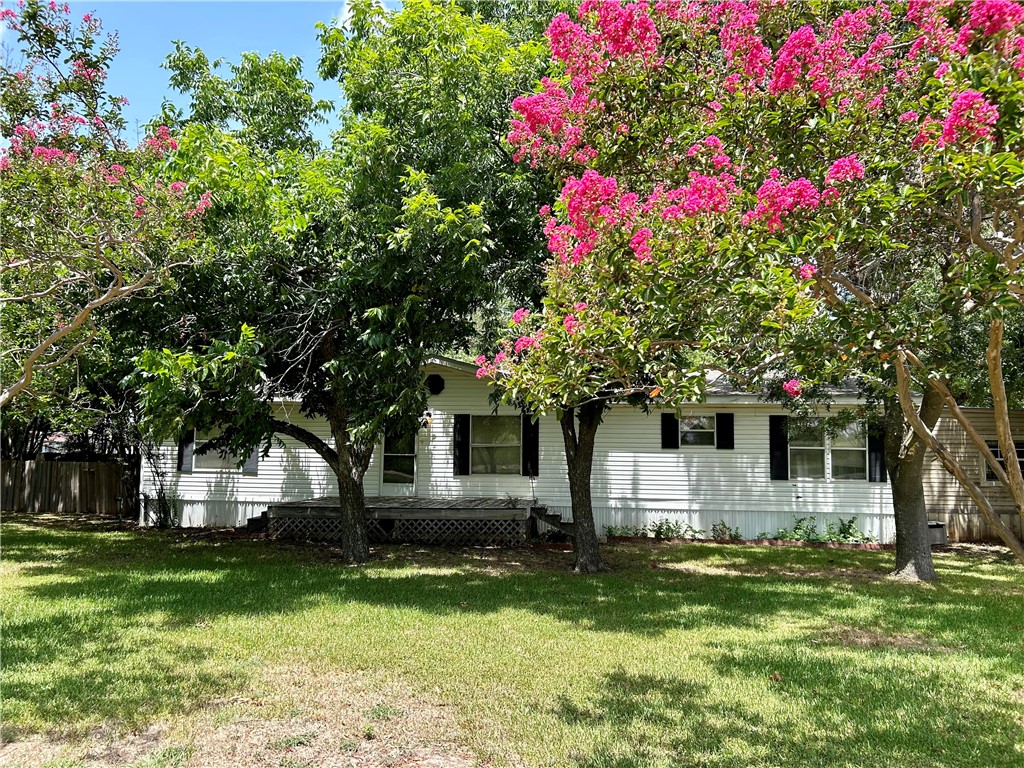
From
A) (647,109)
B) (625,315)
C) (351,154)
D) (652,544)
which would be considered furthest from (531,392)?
(652,544)

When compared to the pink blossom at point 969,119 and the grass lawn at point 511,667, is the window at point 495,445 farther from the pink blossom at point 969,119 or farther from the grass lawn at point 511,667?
the pink blossom at point 969,119

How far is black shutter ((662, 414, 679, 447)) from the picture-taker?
15.8 metres

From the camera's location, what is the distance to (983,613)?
8859mm

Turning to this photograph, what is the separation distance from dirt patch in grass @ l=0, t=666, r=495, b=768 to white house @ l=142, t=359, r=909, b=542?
33.2 ft

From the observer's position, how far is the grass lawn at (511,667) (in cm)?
461

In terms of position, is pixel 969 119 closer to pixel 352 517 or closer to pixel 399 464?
pixel 352 517

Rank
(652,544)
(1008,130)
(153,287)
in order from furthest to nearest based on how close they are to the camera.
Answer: (652,544), (153,287), (1008,130)

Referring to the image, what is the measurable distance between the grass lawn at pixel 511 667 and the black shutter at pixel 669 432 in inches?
181

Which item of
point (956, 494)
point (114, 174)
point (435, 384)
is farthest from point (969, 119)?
point (956, 494)

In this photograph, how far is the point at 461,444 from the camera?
52.6 ft

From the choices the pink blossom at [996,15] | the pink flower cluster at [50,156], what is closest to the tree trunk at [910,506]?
the pink blossom at [996,15]

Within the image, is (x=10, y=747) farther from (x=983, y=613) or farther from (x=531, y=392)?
(x=983, y=613)

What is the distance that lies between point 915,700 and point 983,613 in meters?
4.28

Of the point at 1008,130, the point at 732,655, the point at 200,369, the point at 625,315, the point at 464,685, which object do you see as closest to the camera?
the point at 1008,130
